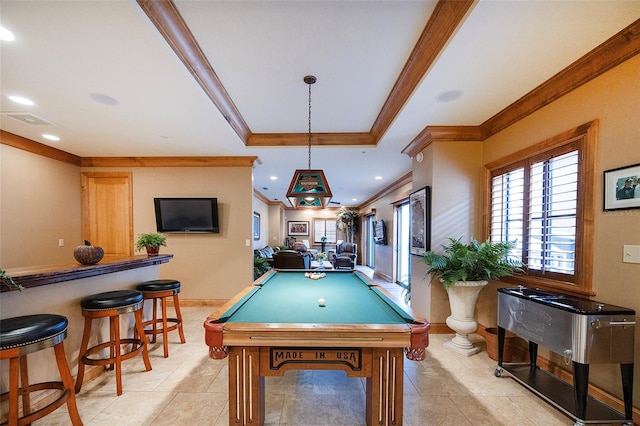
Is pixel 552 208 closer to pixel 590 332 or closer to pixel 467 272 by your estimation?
pixel 467 272

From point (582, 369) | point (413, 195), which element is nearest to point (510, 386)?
point (582, 369)

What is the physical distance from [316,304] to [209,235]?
11.0 feet

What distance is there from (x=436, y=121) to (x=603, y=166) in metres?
1.57

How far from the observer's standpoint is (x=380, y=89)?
8.68 feet

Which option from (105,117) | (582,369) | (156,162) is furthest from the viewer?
(156,162)

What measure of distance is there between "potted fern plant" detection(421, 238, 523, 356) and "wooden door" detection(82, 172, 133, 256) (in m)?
5.05

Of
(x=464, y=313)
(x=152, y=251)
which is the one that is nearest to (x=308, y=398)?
(x=464, y=313)

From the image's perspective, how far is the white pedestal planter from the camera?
2.88 meters

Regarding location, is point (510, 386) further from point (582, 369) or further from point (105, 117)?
point (105, 117)

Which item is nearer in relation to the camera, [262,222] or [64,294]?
[64,294]

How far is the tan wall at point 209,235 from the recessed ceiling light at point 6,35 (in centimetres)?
296

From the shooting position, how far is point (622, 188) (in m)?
1.84

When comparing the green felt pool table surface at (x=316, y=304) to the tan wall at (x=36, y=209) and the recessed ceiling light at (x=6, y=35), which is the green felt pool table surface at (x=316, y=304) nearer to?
the recessed ceiling light at (x=6, y=35)

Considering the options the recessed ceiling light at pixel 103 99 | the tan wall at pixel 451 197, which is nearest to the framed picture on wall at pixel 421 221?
the tan wall at pixel 451 197
